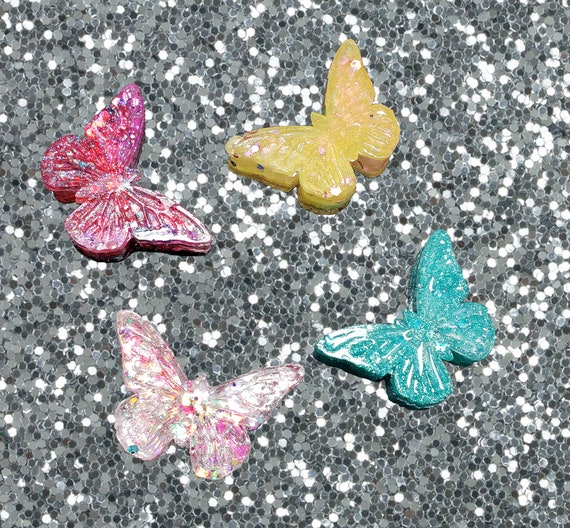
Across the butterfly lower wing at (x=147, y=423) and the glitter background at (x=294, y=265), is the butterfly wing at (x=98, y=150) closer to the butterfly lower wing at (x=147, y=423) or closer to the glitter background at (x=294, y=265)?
the glitter background at (x=294, y=265)

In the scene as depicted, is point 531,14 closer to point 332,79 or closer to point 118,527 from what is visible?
point 332,79

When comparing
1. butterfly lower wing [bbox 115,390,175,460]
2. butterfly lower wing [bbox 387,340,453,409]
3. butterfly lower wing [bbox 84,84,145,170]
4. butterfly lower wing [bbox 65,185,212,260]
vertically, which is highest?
butterfly lower wing [bbox 84,84,145,170]

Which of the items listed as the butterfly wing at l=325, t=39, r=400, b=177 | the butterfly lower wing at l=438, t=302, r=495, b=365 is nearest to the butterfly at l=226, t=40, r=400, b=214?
the butterfly wing at l=325, t=39, r=400, b=177

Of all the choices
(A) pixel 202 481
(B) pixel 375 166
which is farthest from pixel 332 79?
(A) pixel 202 481

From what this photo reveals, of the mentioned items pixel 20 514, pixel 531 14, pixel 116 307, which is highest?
pixel 531 14

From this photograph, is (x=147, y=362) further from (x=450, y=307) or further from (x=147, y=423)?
(x=450, y=307)

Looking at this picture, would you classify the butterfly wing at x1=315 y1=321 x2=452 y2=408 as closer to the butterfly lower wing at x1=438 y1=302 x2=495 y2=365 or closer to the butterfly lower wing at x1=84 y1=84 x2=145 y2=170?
the butterfly lower wing at x1=438 y1=302 x2=495 y2=365

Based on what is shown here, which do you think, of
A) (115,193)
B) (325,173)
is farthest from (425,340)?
(115,193)
